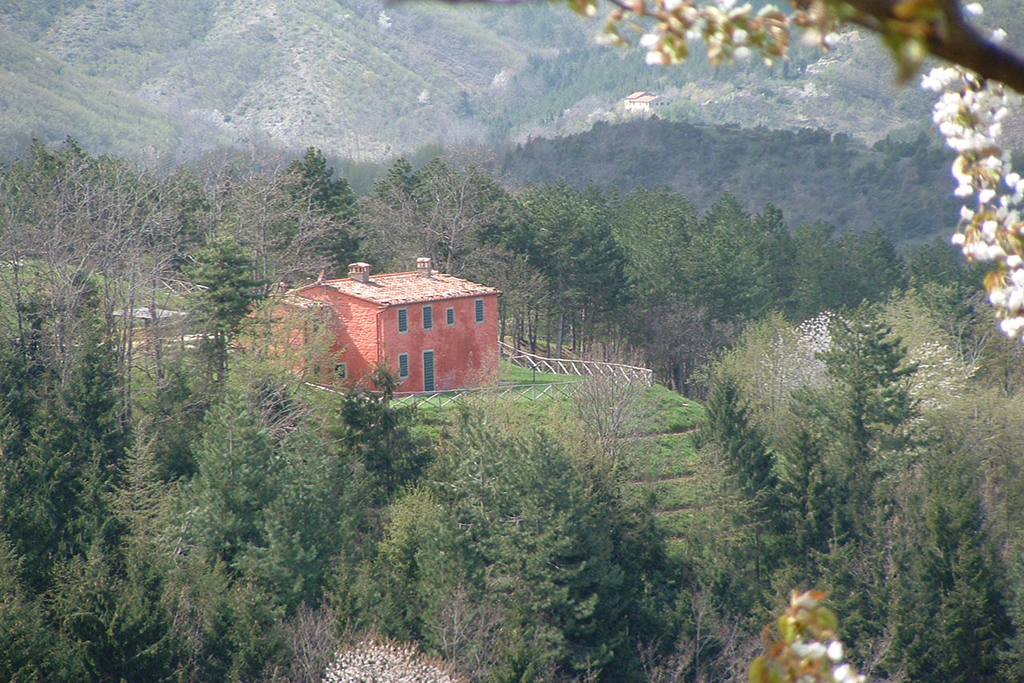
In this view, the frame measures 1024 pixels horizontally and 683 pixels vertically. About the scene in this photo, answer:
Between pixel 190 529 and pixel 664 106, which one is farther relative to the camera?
pixel 664 106

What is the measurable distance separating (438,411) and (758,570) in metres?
12.2

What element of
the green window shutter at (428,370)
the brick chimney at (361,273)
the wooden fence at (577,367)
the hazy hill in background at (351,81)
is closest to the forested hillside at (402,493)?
the wooden fence at (577,367)

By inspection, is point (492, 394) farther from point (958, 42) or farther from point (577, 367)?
point (958, 42)

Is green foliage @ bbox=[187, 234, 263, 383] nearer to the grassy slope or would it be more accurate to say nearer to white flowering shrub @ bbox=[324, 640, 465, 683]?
the grassy slope

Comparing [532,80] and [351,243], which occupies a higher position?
[351,243]

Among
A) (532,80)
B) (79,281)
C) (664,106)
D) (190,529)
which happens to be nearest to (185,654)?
(190,529)

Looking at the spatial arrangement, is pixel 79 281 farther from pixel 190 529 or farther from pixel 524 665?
pixel 524 665

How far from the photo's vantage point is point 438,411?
133ft

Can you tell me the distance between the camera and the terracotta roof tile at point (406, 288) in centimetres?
4117

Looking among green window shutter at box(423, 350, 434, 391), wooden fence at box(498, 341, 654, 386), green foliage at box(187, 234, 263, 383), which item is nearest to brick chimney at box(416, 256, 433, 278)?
green window shutter at box(423, 350, 434, 391)

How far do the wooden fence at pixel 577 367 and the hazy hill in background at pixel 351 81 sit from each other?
85121mm

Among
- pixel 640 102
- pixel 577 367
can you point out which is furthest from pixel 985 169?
pixel 640 102

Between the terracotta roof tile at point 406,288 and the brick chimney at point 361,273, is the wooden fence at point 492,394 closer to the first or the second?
the terracotta roof tile at point 406,288

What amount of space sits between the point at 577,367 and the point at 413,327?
940cm
